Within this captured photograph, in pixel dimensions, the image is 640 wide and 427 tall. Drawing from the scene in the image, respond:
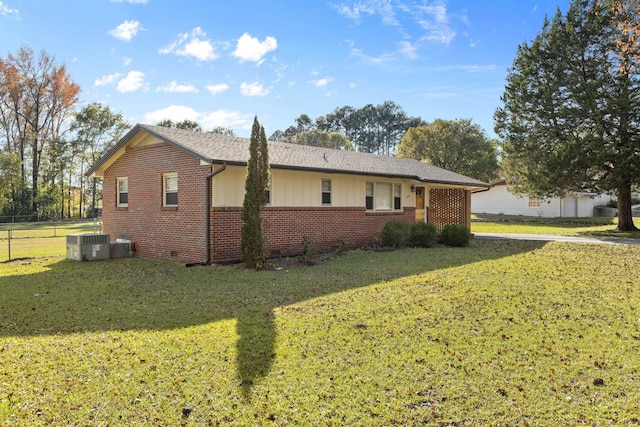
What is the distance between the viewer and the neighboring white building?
117 ft

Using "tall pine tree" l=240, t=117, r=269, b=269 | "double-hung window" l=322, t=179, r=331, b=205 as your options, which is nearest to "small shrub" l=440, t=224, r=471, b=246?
"double-hung window" l=322, t=179, r=331, b=205

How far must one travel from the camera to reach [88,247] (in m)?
12.6

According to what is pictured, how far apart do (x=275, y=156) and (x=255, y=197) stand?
3.01m

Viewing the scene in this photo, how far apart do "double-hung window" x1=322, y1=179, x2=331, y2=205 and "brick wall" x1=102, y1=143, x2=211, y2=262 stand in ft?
13.7

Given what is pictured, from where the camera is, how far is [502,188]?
39.5 meters

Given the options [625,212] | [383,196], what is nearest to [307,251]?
[383,196]

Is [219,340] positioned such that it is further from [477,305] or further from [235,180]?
[235,180]

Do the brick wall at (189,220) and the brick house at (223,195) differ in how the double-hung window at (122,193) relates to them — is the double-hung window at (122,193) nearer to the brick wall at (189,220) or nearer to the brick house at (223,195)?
the brick house at (223,195)

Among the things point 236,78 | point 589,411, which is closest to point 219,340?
point 589,411

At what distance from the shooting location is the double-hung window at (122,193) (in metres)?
14.1

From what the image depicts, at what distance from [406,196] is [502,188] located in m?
26.5

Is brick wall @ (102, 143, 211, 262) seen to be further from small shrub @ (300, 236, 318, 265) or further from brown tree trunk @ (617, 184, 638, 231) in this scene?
brown tree trunk @ (617, 184, 638, 231)

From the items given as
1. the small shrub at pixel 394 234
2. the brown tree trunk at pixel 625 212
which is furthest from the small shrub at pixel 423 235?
the brown tree trunk at pixel 625 212

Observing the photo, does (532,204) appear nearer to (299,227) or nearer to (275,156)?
(299,227)
